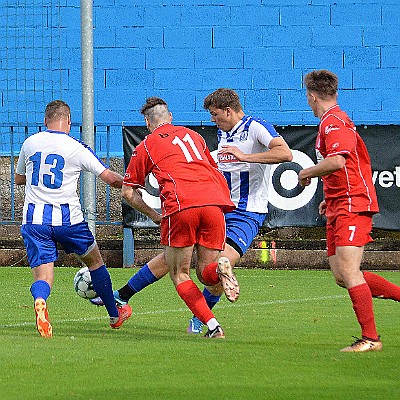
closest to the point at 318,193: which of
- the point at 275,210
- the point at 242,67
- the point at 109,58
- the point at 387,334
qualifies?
the point at 275,210

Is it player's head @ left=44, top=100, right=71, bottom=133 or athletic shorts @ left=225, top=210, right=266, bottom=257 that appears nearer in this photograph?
player's head @ left=44, top=100, right=71, bottom=133

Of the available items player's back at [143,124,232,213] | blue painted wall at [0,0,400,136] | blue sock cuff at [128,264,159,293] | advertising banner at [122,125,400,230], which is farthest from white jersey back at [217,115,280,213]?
blue painted wall at [0,0,400,136]

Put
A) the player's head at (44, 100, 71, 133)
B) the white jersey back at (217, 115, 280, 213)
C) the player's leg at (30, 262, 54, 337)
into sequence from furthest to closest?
the white jersey back at (217, 115, 280, 213)
the player's head at (44, 100, 71, 133)
the player's leg at (30, 262, 54, 337)

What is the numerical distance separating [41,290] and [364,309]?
2251 mm

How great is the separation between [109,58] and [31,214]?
8142mm

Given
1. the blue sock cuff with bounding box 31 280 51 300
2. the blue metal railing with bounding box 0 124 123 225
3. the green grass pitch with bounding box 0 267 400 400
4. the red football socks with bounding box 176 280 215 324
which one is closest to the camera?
the green grass pitch with bounding box 0 267 400 400

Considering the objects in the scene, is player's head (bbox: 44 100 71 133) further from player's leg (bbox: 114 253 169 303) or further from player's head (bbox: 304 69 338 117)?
player's head (bbox: 304 69 338 117)

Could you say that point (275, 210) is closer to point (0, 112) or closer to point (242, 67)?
point (242, 67)

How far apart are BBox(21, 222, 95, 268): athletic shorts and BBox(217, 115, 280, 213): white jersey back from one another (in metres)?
1.17

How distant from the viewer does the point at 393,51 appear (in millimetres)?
15219

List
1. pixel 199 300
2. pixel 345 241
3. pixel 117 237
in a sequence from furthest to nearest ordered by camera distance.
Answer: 1. pixel 117 237
2. pixel 199 300
3. pixel 345 241

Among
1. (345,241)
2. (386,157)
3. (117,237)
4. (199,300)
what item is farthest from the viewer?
(117,237)

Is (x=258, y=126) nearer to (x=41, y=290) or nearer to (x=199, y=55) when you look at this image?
(x=41, y=290)

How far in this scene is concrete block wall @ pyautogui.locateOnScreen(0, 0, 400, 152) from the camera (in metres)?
15.3
